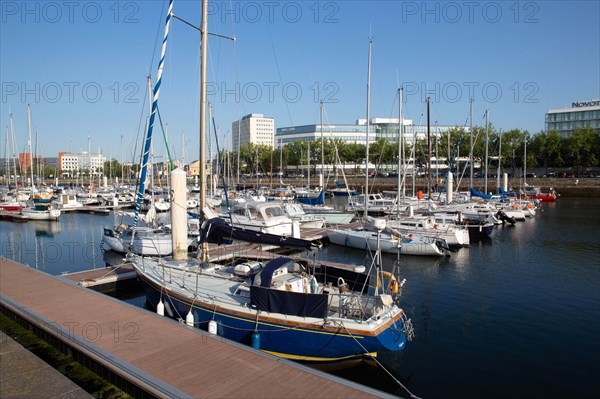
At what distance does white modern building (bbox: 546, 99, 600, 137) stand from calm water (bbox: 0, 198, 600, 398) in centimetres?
11719

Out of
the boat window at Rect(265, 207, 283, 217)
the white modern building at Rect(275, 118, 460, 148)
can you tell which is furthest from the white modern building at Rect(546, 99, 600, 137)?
the boat window at Rect(265, 207, 283, 217)

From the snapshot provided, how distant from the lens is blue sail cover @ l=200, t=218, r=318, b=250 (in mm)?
16328

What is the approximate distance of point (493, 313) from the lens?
58.7 ft

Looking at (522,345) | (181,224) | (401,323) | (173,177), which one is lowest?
(522,345)

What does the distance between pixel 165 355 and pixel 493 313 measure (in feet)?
43.5

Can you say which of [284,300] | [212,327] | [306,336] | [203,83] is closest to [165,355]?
[212,327]

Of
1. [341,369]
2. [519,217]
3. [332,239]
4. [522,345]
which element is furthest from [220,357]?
[519,217]

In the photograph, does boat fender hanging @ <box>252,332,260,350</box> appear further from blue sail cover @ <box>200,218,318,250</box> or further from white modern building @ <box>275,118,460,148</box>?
white modern building @ <box>275,118,460,148</box>

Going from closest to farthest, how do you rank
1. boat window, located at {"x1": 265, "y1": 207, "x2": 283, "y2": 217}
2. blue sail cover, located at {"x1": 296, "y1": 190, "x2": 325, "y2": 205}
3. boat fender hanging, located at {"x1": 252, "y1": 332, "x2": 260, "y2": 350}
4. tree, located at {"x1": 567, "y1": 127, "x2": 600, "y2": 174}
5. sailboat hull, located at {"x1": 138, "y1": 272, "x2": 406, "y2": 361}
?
1. sailboat hull, located at {"x1": 138, "y1": 272, "x2": 406, "y2": 361}
2. boat fender hanging, located at {"x1": 252, "y1": 332, "x2": 260, "y2": 350}
3. boat window, located at {"x1": 265, "y1": 207, "x2": 283, "y2": 217}
4. blue sail cover, located at {"x1": 296, "y1": 190, "x2": 325, "y2": 205}
5. tree, located at {"x1": 567, "y1": 127, "x2": 600, "y2": 174}

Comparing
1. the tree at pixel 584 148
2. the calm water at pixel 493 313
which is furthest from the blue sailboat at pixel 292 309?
the tree at pixel 584 148

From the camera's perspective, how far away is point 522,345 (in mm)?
14672

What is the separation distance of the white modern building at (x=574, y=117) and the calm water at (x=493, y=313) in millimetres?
117189

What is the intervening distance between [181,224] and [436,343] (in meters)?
9.93

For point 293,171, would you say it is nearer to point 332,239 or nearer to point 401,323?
point 332,239
